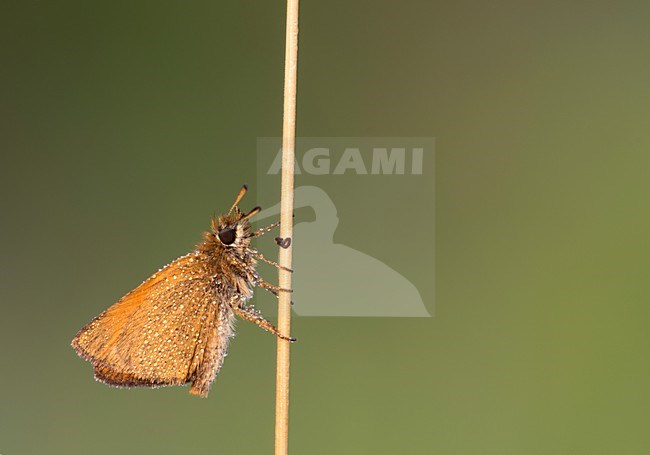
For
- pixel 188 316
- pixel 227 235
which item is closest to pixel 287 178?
pixel 227 235

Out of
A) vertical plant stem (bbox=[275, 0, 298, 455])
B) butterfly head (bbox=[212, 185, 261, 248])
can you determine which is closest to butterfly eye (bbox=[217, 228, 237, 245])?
butterfly head (bbox=[212, 185, 261, 248])

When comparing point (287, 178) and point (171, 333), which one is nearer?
point (287, 178)

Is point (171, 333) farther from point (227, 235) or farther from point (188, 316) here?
point (227, 235)

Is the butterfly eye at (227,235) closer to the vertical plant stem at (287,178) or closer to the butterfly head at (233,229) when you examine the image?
the butterfly head at (233,229)

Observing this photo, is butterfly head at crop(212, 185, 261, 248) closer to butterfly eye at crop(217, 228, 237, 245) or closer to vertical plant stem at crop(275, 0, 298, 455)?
butterfly eye at crop(217, 228, 237, 245)

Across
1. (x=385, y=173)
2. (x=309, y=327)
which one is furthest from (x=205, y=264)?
(x=385, y=173)

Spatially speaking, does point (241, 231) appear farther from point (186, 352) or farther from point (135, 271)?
point (135, 271)
